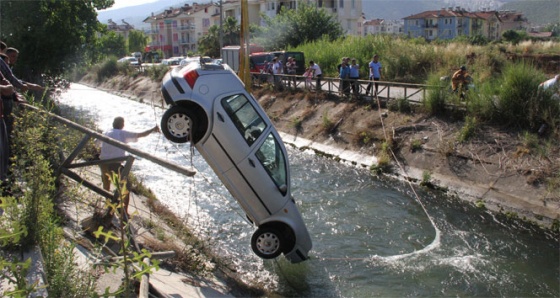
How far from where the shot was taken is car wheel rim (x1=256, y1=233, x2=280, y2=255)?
847 centimetres

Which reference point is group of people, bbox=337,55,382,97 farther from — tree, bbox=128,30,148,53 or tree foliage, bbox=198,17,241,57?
tree, bbox=128,30,148,53

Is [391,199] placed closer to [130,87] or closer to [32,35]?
[32,35]

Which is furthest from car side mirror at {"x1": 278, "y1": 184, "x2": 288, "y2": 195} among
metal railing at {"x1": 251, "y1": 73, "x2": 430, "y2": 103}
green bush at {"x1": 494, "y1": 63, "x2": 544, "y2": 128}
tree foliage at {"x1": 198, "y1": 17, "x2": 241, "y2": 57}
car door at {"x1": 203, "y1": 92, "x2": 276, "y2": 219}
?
tree foliage at {"x1": 198, "y1": 17, "x2": 241, "y2": 57}

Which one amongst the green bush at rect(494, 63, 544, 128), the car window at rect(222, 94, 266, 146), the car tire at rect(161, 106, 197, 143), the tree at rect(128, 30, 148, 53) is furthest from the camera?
the tree at rect(128, 30, 148, 53)

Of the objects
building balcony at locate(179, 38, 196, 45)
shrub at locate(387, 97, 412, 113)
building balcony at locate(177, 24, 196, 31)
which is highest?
building balcony at locate(177, 24, 196, 31)

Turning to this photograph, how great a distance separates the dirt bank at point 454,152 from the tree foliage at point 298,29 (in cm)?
2186

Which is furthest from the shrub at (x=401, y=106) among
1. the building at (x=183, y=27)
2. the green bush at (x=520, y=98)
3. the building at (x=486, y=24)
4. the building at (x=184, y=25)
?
the building at (x=486, y=24)

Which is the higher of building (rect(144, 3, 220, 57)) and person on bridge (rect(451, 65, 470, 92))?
building (rect(144, 3, 220, 57))

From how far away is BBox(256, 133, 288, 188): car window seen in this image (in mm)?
8414

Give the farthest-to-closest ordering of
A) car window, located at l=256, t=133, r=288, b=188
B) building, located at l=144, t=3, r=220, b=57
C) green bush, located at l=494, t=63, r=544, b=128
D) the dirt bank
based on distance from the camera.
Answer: building, located at l=144, t=3, r=220, b=57
green bush, located at l=494, t=63, r=544, b=128
the dirt bank
car window, located at l=256, t=133, r=288, b=188

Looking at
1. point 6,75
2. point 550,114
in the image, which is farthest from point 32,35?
point 550,114

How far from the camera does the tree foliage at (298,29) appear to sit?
43.0 meters

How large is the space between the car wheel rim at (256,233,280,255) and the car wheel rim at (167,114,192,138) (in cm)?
211

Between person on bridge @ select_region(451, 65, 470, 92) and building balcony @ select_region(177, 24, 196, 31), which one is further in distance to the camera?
building balcony @ select_region(177, 24, 196, 31)
